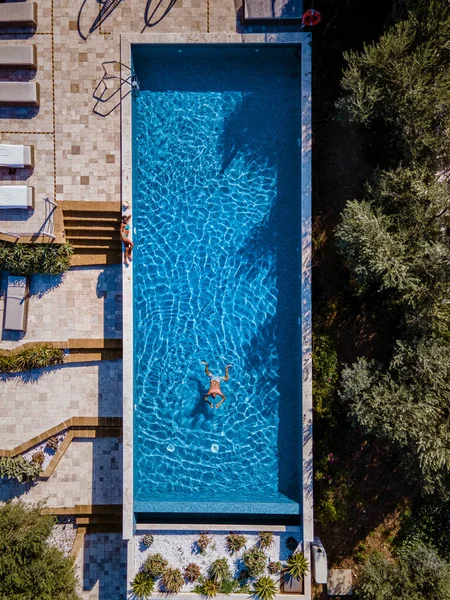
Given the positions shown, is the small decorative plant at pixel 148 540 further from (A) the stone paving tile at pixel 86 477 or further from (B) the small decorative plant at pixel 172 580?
(A) the stone paving tile at pixel 86 477

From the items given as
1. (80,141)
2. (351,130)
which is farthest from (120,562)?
(351,130)

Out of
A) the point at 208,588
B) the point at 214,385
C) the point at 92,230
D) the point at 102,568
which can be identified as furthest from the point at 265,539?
the point at 92,230

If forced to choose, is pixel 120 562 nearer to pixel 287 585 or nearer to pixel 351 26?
pixel 287 585

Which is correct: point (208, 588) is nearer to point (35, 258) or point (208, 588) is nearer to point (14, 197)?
point (35, 258)

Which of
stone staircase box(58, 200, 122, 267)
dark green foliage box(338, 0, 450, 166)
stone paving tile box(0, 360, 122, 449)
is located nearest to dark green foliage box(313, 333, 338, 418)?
dark green foliage box(338, 0, 450, 166)

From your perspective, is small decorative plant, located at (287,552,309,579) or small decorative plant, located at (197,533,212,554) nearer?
small decorative plant, located at (287,552,309,579)

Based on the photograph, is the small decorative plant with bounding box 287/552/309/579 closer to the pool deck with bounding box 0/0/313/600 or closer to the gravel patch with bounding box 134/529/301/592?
the gravel patch with bounding box 134/529/301/592

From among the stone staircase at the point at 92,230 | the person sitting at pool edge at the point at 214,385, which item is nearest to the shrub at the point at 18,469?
the person sitting at pool edge at the point at 214,385
